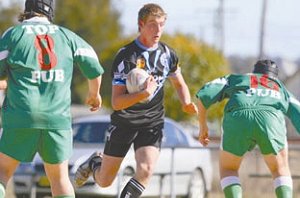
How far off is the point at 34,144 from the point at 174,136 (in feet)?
28.2

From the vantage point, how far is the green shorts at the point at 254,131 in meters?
9.74

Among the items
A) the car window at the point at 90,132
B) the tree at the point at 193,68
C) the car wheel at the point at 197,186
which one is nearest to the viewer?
the car wheel at the point at 197,186

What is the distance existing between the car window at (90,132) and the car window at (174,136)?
991 mm

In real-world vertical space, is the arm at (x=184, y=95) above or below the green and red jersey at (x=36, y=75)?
below

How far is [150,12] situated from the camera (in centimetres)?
962

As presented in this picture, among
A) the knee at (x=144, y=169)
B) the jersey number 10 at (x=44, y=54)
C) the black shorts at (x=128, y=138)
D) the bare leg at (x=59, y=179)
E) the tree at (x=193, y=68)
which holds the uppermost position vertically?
the jersey number 10 at (x=44, y=54)

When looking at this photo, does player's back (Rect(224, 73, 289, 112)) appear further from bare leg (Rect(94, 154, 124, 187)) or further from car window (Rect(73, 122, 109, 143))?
car window (Rect(73, 122, 109, 143))

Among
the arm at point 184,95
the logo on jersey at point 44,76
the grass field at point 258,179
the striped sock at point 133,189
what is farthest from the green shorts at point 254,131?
the grass field at point 258,179

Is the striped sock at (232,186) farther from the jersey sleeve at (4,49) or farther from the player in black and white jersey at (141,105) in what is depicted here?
the jersey sleeve at (4,49)

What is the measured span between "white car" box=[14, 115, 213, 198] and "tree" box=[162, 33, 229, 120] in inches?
642

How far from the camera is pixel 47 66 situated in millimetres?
8047

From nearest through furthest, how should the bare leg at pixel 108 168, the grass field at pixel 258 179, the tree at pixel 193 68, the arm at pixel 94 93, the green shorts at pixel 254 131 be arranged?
the arm at pixel 94 93, the green shorts at pixel 254 131, the bare leg at pixel 108 168, the grass field at pixel 258 179, the tree at pixel 193 68

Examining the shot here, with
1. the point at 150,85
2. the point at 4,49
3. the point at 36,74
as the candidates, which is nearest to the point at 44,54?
the point at 36,74

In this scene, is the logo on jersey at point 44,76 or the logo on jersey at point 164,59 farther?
the logo on jersey at point 164,59
